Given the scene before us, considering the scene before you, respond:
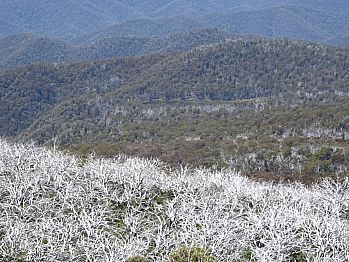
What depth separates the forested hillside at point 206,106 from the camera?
Answer: 7375 cm

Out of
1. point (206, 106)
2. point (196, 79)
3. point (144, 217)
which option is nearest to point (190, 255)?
point (144, 217)

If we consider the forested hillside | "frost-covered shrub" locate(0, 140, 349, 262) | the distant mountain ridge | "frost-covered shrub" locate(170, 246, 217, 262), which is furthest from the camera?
the distant mountain ridge

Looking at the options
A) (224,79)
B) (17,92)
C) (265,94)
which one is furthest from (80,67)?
(265,94)

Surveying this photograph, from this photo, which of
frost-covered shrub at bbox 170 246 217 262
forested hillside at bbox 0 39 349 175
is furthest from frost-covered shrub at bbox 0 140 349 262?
forested hillside at bbox 0 39 349 175

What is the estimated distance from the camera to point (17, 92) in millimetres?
178000

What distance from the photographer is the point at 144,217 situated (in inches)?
1008

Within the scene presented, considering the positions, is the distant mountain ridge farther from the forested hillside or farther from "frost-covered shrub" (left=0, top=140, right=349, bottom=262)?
"frost-covered shrub" (left=0, top=140, right=349, bottom=262)

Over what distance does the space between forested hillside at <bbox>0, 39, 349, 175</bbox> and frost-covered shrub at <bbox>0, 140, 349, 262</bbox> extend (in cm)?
3405

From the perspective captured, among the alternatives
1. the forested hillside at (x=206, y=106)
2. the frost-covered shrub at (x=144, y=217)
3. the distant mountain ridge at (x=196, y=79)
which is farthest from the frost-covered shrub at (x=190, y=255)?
the distant mountain ridge at (x=196, y=79)

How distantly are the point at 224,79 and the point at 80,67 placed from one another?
5985 centimetres

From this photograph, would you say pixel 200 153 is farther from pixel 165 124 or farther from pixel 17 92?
pixel 17 92

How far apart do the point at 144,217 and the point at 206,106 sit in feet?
391

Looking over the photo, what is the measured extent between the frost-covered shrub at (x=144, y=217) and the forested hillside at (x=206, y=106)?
112ft

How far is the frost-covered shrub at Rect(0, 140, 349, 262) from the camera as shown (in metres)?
19.9
